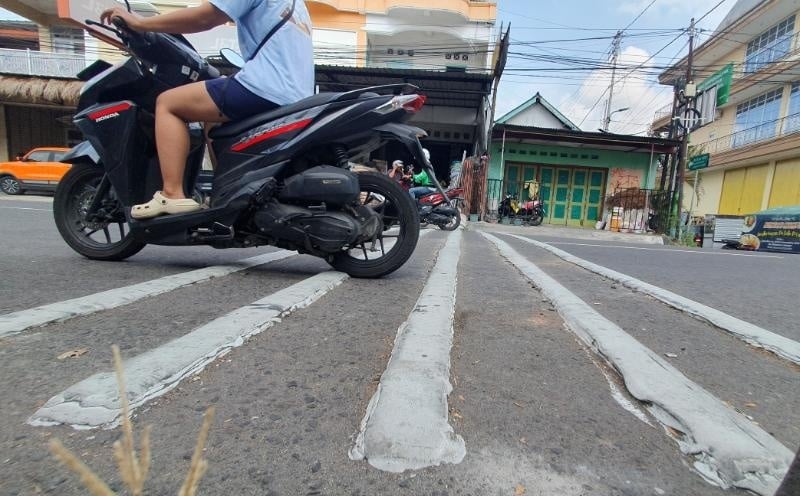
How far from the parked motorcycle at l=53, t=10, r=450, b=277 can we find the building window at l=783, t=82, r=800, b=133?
2576 centimetres

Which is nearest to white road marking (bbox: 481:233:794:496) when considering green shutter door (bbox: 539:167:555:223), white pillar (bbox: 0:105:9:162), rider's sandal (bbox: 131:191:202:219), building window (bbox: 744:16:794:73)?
rider's sandal (bbox: 131:191:202:219)

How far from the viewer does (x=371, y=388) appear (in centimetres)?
116

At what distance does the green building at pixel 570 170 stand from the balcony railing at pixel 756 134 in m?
9.57

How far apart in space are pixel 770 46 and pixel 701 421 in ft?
97.5

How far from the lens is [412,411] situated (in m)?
0.98

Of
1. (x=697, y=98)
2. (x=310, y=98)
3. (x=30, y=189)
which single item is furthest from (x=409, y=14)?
(x=310, y=98)

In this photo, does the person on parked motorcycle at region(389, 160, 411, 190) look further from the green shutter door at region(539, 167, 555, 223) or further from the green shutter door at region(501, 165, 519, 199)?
the green shutter door at region(539, 167, 555, 223)

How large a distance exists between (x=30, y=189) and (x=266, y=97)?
15.8m

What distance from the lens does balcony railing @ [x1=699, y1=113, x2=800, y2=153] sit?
66.8ft

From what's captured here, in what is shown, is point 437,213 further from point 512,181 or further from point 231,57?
point 512,181

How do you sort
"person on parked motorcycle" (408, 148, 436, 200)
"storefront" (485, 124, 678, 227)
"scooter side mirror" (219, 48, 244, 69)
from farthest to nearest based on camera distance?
"storefront" (485, 124, 678, 227) → "person on parked motorcycle" (408, 148, 436, 200) → "scooter side mirror" (219, 48, 244, 69)

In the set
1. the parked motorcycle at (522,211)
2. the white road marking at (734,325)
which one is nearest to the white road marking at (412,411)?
the white road marking at (734,325)

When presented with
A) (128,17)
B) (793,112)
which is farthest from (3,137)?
(793,112)

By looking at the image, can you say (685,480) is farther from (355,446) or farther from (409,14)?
(409,14)
